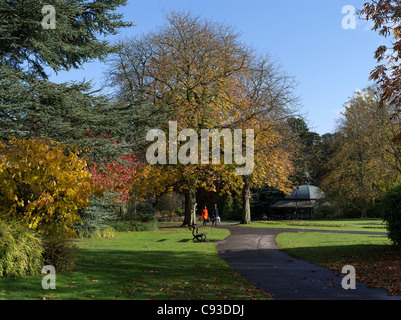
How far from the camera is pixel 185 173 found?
2539 cm

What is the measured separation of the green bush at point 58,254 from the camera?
32.7 feet

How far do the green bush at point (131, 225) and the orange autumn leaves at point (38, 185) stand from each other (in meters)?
17.6

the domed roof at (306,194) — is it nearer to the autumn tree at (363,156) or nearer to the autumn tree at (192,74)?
the autumn tree at (363,156)

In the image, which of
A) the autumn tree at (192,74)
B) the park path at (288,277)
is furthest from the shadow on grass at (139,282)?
the autumn tree at (192,74)

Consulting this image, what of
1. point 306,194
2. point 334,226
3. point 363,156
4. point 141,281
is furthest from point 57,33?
point 306,194

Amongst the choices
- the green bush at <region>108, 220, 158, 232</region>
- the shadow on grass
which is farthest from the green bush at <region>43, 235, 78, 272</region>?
the green bush at <region>108, 220, 158, 232</region>

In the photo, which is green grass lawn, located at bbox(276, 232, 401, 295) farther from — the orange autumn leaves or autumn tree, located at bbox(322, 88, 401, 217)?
autumn tree, located at bbox(322, 88, 401, 217)

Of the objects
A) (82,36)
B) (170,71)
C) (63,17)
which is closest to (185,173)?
(170,71)

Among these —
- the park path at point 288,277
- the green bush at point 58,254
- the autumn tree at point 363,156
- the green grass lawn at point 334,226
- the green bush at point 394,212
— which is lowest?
the green grass lawn at point 334,226

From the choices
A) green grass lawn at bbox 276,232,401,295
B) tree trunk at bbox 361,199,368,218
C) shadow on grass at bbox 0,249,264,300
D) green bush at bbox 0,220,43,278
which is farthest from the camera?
tree trunk at bbox 361,199,368,218

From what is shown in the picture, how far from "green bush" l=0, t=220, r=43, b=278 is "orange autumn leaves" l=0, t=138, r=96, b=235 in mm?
664

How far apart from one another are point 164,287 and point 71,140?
831cm

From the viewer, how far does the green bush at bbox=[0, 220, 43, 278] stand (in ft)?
28.9

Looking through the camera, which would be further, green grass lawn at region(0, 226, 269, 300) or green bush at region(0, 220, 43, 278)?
green bush at region(0, 220, 43, 278)
